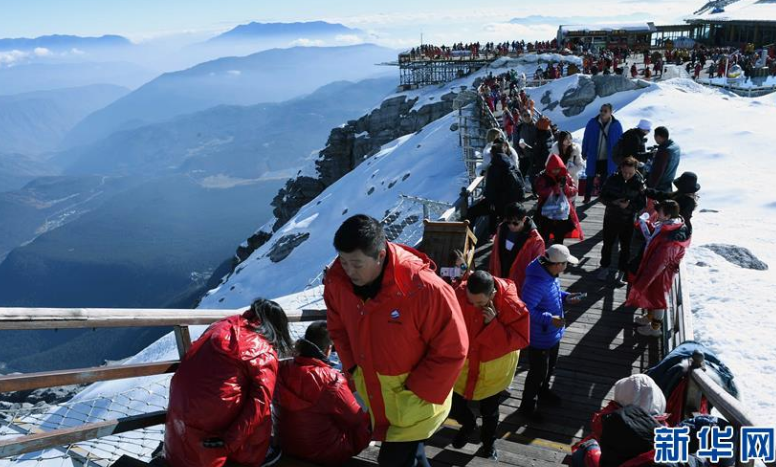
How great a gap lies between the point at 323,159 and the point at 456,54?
56.8 feet

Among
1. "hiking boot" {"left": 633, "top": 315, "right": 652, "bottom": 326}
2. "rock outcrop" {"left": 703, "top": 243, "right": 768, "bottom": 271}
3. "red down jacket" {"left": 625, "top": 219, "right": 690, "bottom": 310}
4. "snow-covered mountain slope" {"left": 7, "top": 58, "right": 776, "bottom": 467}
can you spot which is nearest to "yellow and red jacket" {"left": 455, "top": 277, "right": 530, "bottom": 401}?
"snow-covered mountain slope" {"left": 7, "top": 58, "right": 776, "bottom": 467}

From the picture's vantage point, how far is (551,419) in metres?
5.28

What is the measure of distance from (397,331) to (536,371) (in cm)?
247

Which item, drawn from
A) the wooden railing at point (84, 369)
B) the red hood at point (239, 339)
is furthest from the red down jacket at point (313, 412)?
the wooden railing at point (84, 369)

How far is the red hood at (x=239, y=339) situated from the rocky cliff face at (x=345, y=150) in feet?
154

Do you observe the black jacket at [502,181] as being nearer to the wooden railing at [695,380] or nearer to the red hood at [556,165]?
the red hood at [556,165]

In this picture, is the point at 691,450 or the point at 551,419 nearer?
the point at 691,450

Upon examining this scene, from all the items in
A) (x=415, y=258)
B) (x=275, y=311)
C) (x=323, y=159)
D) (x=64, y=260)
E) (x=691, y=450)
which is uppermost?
(x=415, y=258)

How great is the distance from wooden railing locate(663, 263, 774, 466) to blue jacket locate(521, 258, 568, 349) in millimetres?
1204

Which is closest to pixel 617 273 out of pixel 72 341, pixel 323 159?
pixel 323 159

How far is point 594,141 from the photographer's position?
10.7m

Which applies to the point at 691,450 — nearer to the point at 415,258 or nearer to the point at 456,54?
the point at 415,258

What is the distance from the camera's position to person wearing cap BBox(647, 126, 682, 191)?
8.44 m

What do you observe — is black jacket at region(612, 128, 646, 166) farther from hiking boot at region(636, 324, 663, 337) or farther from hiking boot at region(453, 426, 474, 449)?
hiking boot at region(453, 426, 474, 449)
